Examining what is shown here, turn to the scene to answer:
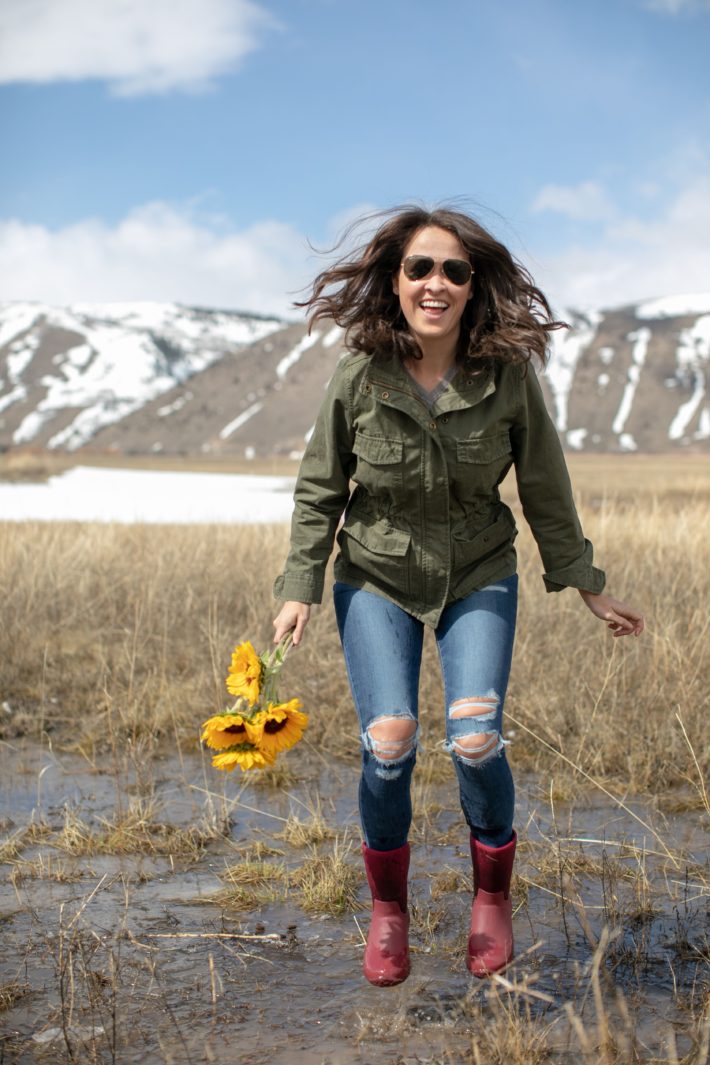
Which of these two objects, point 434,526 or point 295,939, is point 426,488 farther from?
point 295,939

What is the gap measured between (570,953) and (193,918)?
1120 millimetres

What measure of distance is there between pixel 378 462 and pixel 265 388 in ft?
228

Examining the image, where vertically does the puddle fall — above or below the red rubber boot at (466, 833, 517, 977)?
below

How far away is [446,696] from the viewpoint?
2.86m

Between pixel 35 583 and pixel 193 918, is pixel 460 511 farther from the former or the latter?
pixel 35 583

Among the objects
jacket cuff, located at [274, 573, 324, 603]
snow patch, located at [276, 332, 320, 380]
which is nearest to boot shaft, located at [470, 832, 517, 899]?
jacket cuff, located at [274, 573, 324, 603]

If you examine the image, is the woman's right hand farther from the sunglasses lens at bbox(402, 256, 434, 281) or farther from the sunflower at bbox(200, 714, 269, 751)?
the sunglasses lens at bbox(402, 256, 434, 281)

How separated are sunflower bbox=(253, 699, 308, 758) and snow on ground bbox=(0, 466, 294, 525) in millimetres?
10119

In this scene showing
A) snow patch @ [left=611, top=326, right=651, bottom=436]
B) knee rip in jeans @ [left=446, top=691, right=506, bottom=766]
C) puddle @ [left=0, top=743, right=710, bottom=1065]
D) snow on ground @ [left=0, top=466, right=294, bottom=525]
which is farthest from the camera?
snow patch @ [left=611, top=326, right=651, bottom=436]

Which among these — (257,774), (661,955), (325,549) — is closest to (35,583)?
(257,774)

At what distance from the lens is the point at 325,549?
3.09 meters

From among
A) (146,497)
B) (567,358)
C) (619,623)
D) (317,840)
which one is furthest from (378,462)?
(567,358)

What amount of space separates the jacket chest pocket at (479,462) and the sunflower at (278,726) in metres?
0.72

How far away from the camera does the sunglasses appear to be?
2963mm
